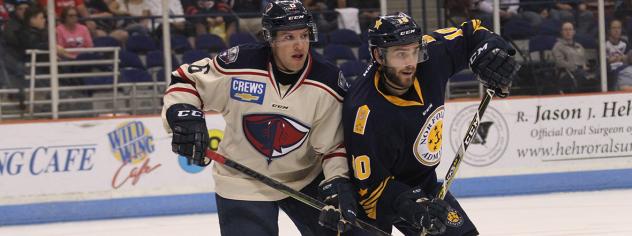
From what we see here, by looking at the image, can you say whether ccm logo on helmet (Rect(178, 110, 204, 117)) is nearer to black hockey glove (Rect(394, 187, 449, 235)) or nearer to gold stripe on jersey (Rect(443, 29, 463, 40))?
black hockey glove (Rect(394, 187, 449, 235))

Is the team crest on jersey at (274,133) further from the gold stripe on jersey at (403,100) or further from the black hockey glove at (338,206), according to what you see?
the gold stripe on jersey at (403,100)

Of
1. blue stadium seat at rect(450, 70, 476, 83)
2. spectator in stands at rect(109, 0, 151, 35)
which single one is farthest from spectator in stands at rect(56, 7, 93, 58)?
blue stadium seat at rect(450, 70, 476, 83)

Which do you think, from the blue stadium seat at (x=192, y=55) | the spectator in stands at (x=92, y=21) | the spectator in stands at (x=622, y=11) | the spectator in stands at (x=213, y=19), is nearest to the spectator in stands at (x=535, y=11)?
the spectator in stands at (x=622, y=11)

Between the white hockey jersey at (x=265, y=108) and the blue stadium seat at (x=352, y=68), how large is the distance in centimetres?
428

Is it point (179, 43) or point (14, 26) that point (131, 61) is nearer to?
point (179, 43)

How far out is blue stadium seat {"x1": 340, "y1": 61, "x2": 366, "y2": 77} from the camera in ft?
26.2

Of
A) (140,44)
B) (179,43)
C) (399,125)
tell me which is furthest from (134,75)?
(399,125)

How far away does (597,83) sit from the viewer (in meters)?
8.05

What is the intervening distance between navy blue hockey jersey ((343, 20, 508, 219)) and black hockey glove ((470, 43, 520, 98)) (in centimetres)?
4

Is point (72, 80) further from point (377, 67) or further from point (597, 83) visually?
point (377, 67)

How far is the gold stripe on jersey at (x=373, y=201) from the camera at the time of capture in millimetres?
3562

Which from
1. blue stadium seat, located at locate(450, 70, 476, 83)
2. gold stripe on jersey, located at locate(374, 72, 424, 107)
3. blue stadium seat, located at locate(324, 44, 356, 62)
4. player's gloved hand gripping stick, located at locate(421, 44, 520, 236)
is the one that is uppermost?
player's gloved hand gripping stick, located at locate(421, 44, 520, 236)

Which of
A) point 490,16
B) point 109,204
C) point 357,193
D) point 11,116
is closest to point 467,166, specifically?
point 490,16

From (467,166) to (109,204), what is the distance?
2534mm
